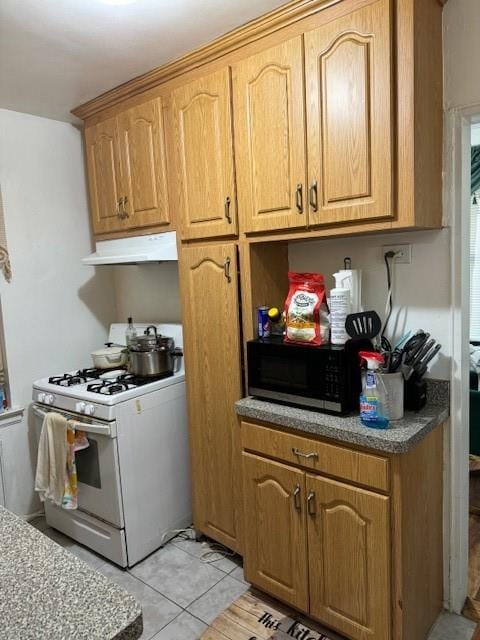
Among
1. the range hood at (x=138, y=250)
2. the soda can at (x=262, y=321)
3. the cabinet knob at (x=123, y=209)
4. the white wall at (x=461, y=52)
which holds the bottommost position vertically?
the soda can at (x=262, y=321)

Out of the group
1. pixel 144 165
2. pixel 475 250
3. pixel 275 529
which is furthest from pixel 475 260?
pixel 275 529

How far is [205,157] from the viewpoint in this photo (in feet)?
6.70

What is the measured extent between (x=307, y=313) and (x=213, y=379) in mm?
632

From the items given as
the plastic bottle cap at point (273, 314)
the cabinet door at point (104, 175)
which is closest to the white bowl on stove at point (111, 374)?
the cabinet door at point (104, 175)

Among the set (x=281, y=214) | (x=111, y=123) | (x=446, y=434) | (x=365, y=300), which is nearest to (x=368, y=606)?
(x=446, y=434)

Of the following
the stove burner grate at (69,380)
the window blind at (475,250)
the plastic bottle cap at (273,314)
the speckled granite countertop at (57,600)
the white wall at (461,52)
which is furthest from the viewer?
the window blind at (475,250)

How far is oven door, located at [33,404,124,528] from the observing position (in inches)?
83.9

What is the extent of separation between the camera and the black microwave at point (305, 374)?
1671 millimetres

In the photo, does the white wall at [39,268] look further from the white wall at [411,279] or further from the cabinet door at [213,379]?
the white wall at [411,279]

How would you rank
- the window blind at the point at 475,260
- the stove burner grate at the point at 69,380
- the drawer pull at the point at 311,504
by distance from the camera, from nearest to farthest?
the drawer pull at the point at 311,504, the stove burner grate at the point at 69,380, the window blind at the point at 475,260

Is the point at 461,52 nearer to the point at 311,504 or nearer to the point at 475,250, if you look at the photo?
the point at 311,504

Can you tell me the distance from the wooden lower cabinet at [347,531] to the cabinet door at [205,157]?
0.96 meters

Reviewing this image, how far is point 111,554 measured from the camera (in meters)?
2.26

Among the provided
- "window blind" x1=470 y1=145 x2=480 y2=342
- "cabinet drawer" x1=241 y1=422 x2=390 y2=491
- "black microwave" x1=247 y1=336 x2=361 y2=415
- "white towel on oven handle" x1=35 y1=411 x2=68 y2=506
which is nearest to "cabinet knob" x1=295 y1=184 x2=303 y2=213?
"black microwave" x1=247 y1=336 x2=361 y2=415
